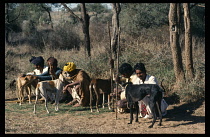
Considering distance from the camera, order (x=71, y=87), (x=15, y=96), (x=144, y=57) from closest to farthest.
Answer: (x=71, y=87), (x=15, y=96), (x=144, y=57)

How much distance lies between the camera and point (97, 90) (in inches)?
324

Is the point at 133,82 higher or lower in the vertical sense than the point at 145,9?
lower

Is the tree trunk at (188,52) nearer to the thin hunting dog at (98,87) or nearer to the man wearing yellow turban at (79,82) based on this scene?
the thin hunting dog at (98,87)

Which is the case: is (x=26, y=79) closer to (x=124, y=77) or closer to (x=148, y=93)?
(x=124, y=77)

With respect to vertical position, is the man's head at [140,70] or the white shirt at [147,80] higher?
the man's head at [140,70]

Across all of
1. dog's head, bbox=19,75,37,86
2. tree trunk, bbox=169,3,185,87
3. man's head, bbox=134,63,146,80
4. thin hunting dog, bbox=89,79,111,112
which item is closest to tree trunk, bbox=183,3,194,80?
tree trunk, bbox=169,3,185,87

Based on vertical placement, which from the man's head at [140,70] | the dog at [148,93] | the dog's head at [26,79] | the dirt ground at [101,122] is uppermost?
the man's head at [140,70]

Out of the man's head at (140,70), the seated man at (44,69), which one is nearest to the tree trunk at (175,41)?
the man's head at (140,70)

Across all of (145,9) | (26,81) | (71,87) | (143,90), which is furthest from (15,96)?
(145,9)

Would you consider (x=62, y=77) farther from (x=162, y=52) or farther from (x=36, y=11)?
(x=36, y=11)

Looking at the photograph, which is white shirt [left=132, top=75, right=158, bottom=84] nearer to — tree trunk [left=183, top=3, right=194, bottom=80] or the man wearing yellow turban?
the man wearing yellow turban

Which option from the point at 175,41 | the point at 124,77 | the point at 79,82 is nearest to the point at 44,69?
the point at 79,82

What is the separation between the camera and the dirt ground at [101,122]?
632cm
